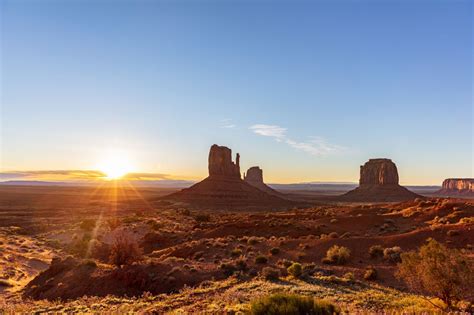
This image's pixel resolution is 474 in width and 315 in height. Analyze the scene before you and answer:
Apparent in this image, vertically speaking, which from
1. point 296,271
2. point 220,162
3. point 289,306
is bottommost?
point 296,271

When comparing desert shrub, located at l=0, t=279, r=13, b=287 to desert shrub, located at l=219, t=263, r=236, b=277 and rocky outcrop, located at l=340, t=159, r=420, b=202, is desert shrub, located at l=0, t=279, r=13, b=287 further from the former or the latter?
rocky outcrop, located at l=340, t=159, r=420, b=202

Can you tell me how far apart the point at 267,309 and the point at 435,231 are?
25773mm

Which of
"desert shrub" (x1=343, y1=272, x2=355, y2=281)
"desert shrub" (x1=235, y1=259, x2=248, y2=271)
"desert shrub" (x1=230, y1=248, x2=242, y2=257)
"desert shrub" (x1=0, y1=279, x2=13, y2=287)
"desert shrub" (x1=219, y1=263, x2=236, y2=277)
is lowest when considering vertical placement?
"desert shrub" (x1=0, y1=279, x2=13, y2=287)

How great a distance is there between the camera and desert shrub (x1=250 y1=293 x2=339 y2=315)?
28.1 ft

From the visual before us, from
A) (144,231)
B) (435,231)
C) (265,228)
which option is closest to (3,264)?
(144,231)

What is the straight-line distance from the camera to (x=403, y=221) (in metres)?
42.3

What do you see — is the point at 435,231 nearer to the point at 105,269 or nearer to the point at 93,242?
the point at 105,269

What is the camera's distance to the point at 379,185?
146 metres

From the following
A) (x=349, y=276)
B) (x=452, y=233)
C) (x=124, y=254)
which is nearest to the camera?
(x=349, y=276)

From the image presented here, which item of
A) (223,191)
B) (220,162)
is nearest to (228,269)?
(223,191)

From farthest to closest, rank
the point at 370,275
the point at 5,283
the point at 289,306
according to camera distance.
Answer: the point at 5,283 < the point at 370,275 < the point at 289,306

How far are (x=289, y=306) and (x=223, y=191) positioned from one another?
105 metres

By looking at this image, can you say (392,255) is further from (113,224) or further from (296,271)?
(113,224)

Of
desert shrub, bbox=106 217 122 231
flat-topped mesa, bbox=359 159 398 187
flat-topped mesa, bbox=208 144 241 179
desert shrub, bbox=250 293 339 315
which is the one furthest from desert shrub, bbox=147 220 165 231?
flat-topped mesa, bbox=359 159 398 187
